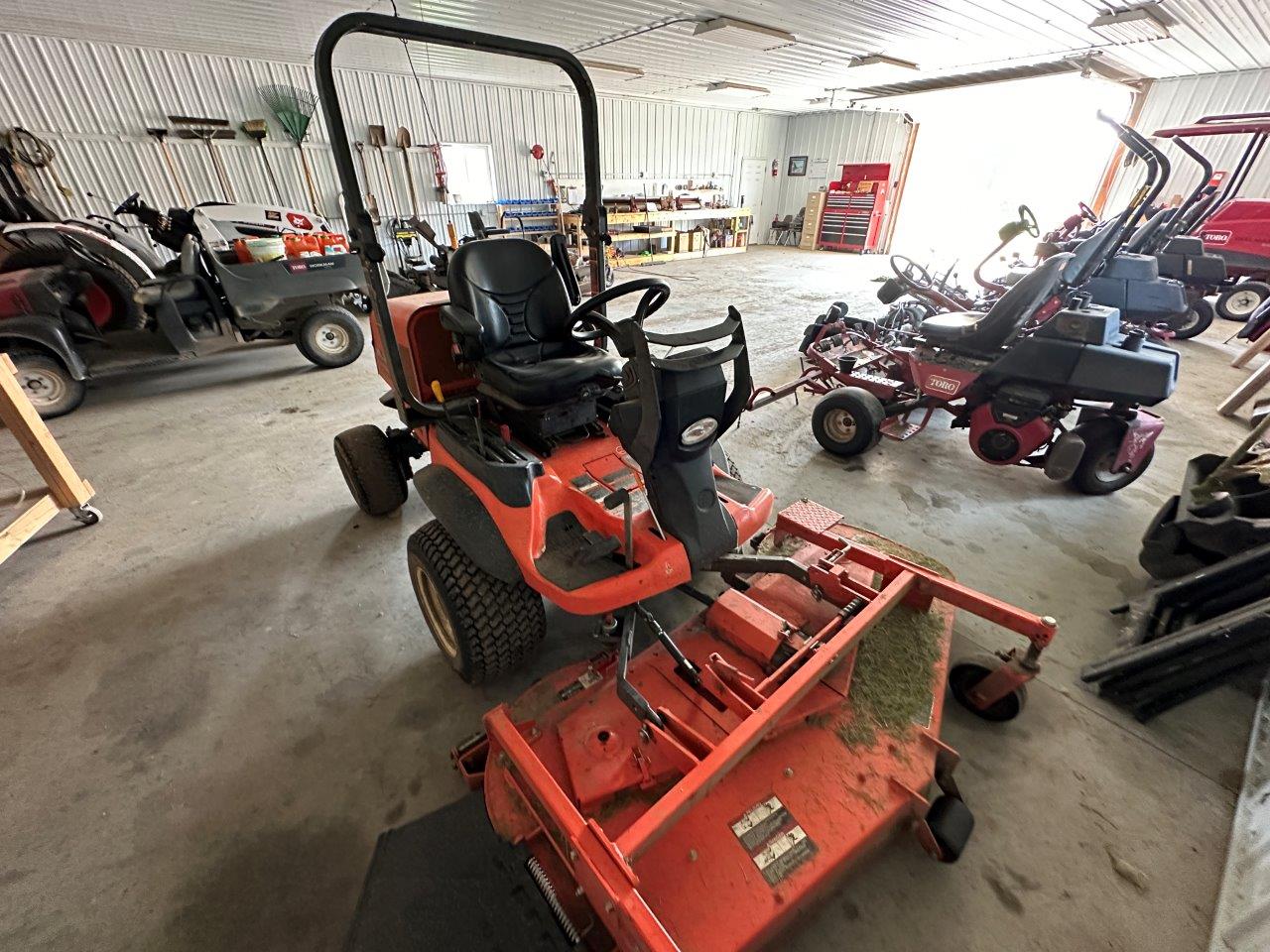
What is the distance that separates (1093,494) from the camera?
3.38m

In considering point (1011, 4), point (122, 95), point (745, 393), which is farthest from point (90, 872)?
point (122, 95)

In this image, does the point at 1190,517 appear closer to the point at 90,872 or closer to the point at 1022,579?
the point at 1022,579

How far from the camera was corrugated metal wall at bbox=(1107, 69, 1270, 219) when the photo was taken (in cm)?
816

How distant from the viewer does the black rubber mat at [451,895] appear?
1.24 metres

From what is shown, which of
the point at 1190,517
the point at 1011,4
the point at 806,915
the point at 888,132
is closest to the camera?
the point at 806,915

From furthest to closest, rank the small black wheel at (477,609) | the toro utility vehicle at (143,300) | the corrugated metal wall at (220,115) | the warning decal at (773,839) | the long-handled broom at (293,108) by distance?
the long-handled broom at (293,108)
the corrugated metal wall at (220,115)
the toro utility vehicle at (143,300)
the small black wheel at (477,609)
the warning decal at (773,839)

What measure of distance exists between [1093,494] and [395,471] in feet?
14.3

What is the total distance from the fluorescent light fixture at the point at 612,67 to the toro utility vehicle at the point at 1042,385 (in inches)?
283

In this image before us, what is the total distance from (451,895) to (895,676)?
1.46 meters

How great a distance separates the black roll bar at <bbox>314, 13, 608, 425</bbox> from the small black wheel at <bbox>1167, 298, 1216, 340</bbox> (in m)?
8.12

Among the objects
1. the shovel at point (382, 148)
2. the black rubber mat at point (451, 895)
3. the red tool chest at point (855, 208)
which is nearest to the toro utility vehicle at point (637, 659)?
the black rubber mat at point (451, 895)

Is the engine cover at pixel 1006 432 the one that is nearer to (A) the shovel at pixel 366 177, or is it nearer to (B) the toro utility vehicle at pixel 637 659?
(B) the toro utility vehicle at pixel 637 659

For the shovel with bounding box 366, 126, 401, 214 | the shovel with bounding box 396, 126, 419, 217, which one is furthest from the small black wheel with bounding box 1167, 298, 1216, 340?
the shovel with bounding box 366, 126, 401, 214

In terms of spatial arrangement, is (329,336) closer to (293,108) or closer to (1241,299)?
(293,108)
